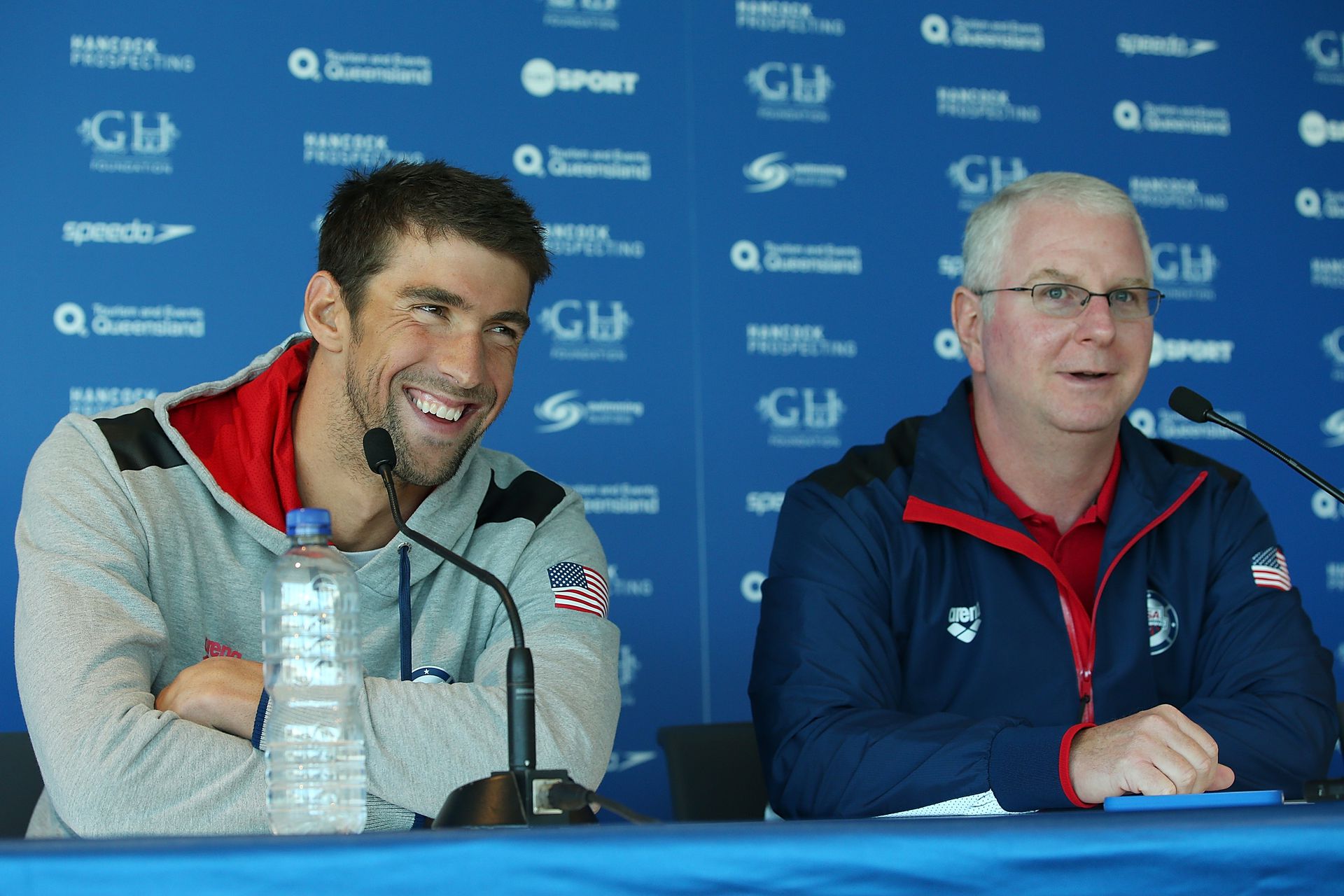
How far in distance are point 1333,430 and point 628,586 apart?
2345mm

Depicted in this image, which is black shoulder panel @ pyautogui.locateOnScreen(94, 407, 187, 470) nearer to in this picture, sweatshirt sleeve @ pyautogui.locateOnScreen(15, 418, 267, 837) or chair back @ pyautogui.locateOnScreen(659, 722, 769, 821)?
sweatshirt sleeve @ pyautogui.locateOnScreen(15, 418, 267, 837)

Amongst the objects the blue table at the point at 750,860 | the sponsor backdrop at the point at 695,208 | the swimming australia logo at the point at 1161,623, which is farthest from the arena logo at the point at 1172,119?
the blue table at the point at 750,860

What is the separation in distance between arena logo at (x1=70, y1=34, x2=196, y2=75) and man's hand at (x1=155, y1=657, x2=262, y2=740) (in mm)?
2458

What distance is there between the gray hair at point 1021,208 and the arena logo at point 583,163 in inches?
64.5

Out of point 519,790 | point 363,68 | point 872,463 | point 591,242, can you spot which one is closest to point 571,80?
point 591,242

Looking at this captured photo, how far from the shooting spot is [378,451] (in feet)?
4.46

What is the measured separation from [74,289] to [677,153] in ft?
5.56

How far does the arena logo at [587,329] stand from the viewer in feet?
11.8

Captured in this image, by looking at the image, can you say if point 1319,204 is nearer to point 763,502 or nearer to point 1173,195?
point 1173,195

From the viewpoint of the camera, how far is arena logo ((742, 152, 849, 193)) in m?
3.82

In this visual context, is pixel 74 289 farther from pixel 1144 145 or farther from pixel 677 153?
pixel 1144 145

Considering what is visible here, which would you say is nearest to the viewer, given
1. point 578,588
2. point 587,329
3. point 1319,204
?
point 578,588

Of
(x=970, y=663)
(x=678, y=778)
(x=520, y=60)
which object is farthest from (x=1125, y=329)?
(x=520, y=60)

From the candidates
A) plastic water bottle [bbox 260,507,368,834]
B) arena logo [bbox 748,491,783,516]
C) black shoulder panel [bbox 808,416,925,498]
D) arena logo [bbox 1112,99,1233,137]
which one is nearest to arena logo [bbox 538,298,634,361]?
arena logo [bbox 748,491,783,516]
